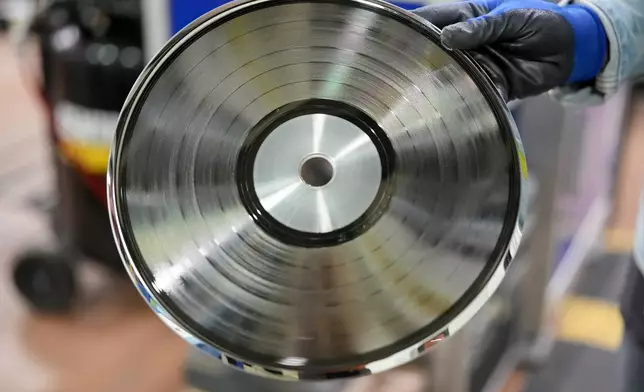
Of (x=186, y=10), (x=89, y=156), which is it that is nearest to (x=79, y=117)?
(x=89, y=156)

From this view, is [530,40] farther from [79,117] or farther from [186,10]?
[79,117]

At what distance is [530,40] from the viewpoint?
0.74 meters

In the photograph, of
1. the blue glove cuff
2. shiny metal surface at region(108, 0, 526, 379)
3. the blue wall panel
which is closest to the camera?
shiny metal surface at region(108, 0, 526, 379)

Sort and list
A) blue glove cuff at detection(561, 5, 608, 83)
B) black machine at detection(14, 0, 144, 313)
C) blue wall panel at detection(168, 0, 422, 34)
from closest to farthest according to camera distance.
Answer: blue glove cuff at detection(561, 5, 608, 83), blue wall panel at detection(168, 0, 422, 34), black machine at detection(14, 0, 144, 313)

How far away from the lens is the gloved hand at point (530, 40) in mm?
705

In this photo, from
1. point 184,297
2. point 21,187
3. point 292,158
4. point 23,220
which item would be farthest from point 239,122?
point 21,187

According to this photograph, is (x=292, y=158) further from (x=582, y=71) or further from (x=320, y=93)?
(x=582, y=71)

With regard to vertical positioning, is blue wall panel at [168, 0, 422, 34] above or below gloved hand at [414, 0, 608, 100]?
above

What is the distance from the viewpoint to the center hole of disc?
0.67m

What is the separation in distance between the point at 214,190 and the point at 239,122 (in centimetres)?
7

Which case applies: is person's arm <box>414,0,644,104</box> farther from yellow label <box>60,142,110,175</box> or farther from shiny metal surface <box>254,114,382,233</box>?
yellow label <box>60,142,110,175</box>

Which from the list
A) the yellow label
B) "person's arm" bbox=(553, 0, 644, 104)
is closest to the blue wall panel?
the yellow label

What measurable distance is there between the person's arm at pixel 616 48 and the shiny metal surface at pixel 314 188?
0.26 meters

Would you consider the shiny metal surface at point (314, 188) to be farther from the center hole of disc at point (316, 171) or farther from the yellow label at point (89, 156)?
the yellow label at point (89, 156)
